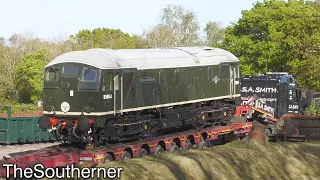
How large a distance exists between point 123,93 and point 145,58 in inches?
83.9

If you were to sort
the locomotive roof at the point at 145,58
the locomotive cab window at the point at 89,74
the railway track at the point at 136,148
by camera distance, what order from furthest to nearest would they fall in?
the locomotive roof at the point at 145,58 < the locomotive cab window at the point at 89,74 < the railway track at the point at 136,148

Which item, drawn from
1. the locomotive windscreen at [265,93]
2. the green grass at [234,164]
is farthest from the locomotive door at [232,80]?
the green grass at [234,164]

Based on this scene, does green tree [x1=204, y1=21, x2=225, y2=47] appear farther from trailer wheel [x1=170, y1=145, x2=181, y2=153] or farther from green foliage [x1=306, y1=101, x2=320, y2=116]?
trailer wheel [x1=170, y1=145, x2=181, y2=153]

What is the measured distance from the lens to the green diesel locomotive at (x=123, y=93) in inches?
744

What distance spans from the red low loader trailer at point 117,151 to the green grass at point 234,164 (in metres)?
2.29

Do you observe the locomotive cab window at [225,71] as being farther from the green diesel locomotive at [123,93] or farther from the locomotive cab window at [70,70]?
the locomotive cab window at [70,70]

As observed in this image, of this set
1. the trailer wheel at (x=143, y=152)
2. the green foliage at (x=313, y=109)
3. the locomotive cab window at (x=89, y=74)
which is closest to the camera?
the locomotive cab window at (x=89, y=74)

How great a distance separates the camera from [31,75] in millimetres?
63219

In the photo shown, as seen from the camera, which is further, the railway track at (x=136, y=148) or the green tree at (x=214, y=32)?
the green tree at (x=214, y=32)

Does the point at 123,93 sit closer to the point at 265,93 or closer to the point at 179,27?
the point at 265,93

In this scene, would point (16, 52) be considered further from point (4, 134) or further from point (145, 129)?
point (145, 129)

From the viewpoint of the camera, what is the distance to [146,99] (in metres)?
21.1

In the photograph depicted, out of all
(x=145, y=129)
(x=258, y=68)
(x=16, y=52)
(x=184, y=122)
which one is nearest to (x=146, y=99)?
(x=145, y=129)

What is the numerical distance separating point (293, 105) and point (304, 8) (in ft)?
121
